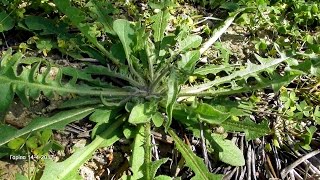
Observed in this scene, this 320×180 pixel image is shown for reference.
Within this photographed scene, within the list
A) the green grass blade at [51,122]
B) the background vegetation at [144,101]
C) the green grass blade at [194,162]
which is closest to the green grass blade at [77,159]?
the background vegetation at [144,101]

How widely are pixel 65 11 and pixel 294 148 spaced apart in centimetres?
145

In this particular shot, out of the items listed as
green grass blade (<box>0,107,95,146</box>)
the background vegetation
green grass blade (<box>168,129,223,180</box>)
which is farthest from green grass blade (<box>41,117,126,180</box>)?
green grass blade (<box>168,129,223,180</box>)

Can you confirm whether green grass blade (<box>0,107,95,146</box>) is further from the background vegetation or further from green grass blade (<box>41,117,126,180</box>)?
green grass blade (<box>41,117,126,180</box>)

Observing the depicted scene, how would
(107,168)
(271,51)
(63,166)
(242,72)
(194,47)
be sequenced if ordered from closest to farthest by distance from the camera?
(63,166) < (107,168) < (242,72) < (194,47) < (271,51)

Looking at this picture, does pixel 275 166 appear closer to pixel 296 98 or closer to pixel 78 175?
pixel 296 98

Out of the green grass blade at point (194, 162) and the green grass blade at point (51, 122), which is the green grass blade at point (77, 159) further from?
the green grass blade at point (194, 162)

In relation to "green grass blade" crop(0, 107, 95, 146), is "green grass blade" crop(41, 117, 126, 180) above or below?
below

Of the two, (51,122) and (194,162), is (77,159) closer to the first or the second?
(51,122)

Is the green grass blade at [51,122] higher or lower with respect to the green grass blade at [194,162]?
higher

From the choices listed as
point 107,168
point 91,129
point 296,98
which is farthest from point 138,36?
point 296,98

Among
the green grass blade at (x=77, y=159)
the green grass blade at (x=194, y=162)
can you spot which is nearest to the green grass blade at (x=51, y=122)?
the green grass blade at (x=77, y=159)

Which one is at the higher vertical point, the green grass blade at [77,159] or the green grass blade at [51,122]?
the green grass blade at [51,122]

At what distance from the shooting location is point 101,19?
112 inches

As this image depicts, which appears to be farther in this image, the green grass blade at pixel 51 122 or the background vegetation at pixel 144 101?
the background vegetation at pixel 144 101
